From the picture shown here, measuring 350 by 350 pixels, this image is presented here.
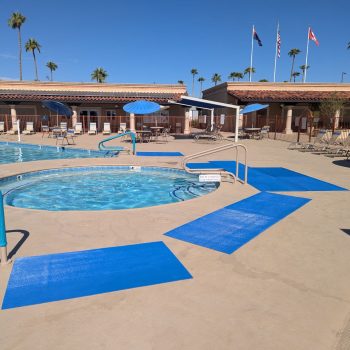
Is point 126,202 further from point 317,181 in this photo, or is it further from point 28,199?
point 317,181

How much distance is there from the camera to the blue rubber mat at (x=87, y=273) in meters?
3.26

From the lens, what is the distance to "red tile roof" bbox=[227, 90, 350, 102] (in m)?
29.8

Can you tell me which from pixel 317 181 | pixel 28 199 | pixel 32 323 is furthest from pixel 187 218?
pixel 317 181

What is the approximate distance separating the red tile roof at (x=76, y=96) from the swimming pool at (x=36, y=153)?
9.95m

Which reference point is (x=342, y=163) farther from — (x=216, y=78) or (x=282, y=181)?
(x=216, y=78)

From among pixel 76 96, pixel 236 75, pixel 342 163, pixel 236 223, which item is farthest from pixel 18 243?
pixel 236 75

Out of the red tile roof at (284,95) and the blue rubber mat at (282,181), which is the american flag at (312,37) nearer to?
the red tile roof at (284,95)

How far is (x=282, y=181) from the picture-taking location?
9.36 meters

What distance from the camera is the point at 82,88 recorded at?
3186cm

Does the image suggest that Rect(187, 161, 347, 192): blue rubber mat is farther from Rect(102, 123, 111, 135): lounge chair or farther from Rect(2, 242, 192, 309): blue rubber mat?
Rect(102, 123, 111, 135): lounge chair

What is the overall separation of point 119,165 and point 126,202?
3398mm

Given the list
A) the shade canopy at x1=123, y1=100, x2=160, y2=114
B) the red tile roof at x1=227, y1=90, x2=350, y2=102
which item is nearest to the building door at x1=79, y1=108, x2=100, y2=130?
the shade canopy at x1=123, y1=100, x2=160, y2=114

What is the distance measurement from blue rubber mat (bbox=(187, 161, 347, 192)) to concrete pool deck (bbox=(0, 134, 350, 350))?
8.95 feet

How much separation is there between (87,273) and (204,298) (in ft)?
4.83
